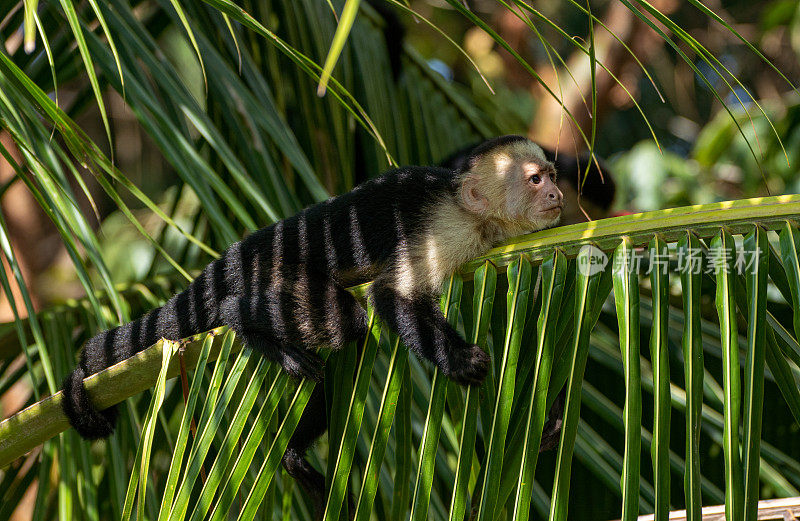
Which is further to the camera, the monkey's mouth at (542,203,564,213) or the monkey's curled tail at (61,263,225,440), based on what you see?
the monkey's mouth at (542,203,564,213)

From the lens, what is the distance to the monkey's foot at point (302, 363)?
5.49 feet

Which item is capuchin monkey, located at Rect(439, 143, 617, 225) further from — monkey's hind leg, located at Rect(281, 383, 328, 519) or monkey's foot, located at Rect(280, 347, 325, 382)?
monkey's foot, located at Rect(280, 347, 325, 382)

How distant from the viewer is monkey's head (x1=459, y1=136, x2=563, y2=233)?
7.58 feet

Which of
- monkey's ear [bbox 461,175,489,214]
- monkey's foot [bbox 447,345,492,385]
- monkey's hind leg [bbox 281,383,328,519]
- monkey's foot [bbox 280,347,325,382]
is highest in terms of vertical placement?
monkey's ear [bbox 461,175,489,214]

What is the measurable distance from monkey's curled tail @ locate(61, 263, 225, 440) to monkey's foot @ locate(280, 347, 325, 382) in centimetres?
44

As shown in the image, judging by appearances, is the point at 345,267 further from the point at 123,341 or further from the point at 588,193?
the point at 588,193

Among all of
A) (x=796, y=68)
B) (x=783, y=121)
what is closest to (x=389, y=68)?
(x=783, y=121)

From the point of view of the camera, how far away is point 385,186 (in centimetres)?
228

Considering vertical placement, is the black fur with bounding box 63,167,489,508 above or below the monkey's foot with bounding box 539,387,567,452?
above

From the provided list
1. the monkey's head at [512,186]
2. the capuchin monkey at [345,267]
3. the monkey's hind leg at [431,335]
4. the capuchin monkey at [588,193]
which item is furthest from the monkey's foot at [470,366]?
the capuchin monkey at [588,193]

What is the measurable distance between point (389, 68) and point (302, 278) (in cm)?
140

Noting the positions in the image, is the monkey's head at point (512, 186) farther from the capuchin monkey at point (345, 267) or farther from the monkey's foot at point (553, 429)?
the monkey's foot at point (553, 429)

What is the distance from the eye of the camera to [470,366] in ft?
5.34

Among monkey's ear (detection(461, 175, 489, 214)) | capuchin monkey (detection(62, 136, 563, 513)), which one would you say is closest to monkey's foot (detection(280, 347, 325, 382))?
capuchin monkey (detection(62, 136, 563, 513))
